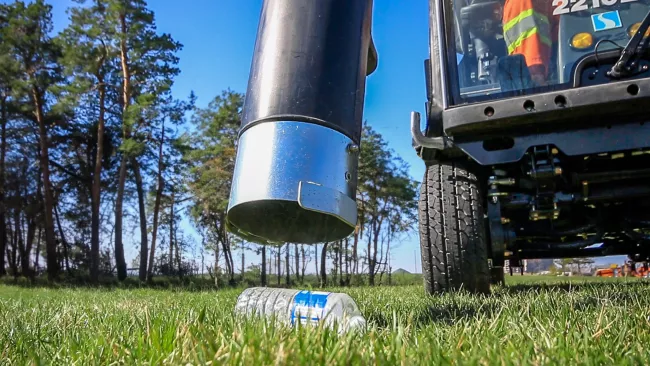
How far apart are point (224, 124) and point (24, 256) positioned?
16975 millimetres

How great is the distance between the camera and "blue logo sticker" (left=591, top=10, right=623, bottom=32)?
3070 mm

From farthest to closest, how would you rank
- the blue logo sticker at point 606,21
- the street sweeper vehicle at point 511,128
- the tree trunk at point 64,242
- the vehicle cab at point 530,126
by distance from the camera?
the tree trunk at point 64,242 → the blue logo sticker at point 606,21 → the vehicle cab at point 530,126 → the street sweeper vehicle at point 511,128

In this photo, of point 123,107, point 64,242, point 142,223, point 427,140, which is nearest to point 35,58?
point 123,107

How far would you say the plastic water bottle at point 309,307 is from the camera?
1.58m

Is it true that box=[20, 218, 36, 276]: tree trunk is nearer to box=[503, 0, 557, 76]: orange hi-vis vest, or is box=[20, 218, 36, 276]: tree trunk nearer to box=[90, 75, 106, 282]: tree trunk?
box=[90, 75, 106, 282]: tree trunk

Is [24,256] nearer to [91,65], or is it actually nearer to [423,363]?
[91,65]

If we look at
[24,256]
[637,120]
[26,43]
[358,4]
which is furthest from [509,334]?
[24,256]

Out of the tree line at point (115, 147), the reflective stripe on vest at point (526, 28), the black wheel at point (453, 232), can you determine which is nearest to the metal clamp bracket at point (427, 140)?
the black wheel at point (453, 232)

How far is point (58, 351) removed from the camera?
1350mm

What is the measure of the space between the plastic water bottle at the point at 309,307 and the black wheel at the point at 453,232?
154 cm

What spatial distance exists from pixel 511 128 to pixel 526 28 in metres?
0.76

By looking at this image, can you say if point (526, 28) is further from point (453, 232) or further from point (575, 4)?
point (453, 232)

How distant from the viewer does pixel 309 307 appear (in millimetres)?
1712

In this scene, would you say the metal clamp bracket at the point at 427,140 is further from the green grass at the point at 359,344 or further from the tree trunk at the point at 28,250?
the tree trunk at the point at 28,250
